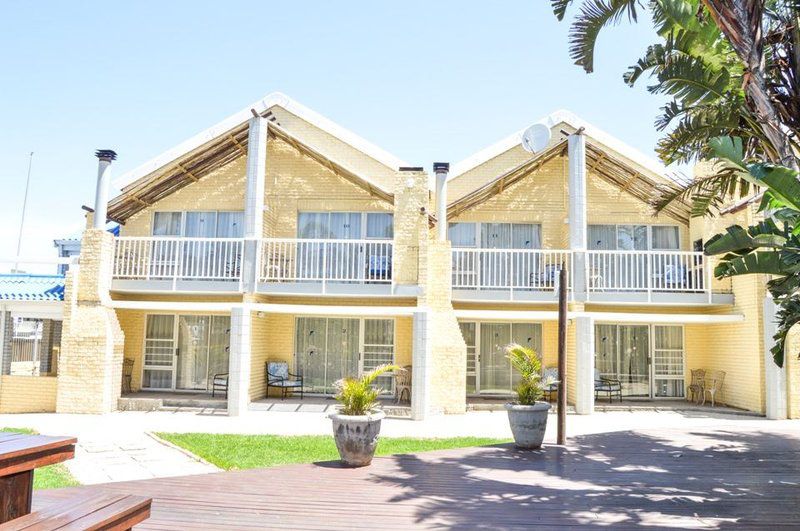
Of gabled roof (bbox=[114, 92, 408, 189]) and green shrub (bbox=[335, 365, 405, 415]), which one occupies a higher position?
gabled roof (bbox=[114, 92, 408, 189])

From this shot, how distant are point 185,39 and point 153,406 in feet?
29.5

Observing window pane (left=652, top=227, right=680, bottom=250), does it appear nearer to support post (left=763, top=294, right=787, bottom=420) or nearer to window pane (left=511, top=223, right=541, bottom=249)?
window pane (left=511, top=223, right=541, bottom=249)

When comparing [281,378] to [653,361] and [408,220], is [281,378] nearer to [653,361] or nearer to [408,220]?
[408,220]

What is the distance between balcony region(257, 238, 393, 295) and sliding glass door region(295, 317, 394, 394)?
1.68 m

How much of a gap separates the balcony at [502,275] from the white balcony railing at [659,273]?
1.00 meters

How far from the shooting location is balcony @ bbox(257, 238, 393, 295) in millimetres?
14938

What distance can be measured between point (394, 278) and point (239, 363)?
14.3ft

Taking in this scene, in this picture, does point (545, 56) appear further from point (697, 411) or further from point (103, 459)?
point (103, 459)

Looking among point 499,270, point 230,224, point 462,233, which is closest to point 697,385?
point 499,270

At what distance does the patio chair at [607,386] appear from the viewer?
1658 centimetres

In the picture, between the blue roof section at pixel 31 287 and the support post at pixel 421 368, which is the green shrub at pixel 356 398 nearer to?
the support post at pixel 421 368

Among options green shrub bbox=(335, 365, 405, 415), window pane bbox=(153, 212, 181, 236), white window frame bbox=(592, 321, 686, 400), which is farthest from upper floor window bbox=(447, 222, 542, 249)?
green shrub bbox=(335, 365, 405, 415)

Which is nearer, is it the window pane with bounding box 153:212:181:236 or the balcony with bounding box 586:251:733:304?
the balcony with bounding box 586:251:733:304

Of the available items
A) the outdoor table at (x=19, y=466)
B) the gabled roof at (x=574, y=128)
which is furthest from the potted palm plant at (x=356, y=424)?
the gabled roof at (x=574, y=128)
